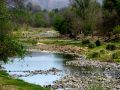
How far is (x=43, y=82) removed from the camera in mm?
49125

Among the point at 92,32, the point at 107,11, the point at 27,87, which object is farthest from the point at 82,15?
the point at 27,87

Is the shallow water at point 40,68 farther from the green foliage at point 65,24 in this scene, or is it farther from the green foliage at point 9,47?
the green foliage at point 65,24

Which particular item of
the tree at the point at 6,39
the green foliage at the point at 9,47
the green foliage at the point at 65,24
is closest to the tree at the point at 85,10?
the green foliage at the point at 65,24

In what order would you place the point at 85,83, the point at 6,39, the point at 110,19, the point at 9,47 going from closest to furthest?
the point at 6,39 < the point at 9,47 < the point at 85,83 < the point at 110,19

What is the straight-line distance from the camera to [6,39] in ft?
126

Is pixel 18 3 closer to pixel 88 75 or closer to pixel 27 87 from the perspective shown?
pixel 27 87

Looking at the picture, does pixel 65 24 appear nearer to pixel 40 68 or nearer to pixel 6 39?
pixel 40 68

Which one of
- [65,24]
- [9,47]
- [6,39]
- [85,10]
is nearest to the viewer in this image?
[6,39]

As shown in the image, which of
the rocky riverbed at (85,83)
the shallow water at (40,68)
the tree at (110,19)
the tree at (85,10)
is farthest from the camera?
the tree at (85,10)

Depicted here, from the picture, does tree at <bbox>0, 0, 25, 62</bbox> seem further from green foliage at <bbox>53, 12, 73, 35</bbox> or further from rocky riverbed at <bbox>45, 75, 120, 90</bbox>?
green foliage at <bbox>53, 12, 73, 35</bbox>

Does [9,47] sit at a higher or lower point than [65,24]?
higher

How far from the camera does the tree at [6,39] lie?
36.7 m

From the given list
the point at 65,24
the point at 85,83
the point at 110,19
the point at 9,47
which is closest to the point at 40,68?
the point at 85,83

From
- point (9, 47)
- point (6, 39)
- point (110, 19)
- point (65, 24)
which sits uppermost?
point (6, 39)
